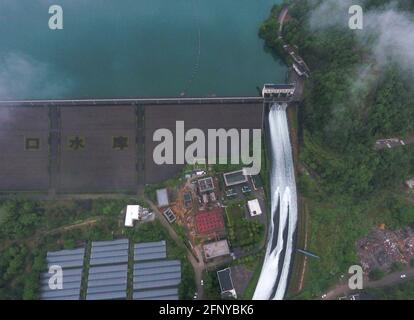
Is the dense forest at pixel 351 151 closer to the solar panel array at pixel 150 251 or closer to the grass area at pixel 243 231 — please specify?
the grass area at pixel 243 231

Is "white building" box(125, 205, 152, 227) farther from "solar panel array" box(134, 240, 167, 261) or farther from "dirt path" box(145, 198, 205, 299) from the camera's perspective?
"solar panel array" box(134, 240, 167, 261)

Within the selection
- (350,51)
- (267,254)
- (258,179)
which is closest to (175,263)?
(267,254)

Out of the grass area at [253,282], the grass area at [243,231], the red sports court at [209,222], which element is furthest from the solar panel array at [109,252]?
the grass area at [253,282]

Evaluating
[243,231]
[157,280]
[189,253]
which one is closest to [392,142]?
[243,231]

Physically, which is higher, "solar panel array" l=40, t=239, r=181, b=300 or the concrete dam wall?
the concrete dam wall

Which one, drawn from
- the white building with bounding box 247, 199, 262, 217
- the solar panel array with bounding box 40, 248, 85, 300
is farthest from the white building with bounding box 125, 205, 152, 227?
the white building with bounding box 247, 199, 262, 217

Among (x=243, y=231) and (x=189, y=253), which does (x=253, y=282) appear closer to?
(x=243, y=231)

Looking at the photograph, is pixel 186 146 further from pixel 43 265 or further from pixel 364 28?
pixel 364 28
